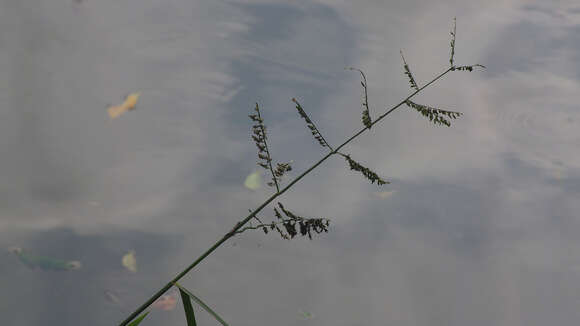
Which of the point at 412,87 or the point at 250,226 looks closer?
the point at 250,226

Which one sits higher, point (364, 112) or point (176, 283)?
point (364, 112)

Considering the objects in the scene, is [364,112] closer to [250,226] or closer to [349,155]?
[349,155]

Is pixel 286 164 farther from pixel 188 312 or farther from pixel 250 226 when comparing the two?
pixel 188 312

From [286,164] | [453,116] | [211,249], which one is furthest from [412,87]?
[211,249]

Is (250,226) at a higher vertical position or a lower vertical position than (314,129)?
lower

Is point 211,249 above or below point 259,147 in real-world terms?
below

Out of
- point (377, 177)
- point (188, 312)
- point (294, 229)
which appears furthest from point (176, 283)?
point (377, 177)

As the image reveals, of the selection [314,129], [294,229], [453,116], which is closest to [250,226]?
[294,229]

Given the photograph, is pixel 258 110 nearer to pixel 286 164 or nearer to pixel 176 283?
pixel 286 164
